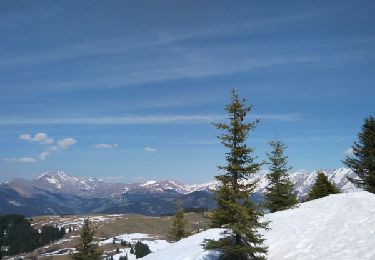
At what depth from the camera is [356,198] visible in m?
38.5

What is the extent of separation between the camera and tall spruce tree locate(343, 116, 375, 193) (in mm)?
Result: 58531

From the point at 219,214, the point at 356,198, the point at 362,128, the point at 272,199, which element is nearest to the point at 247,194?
the point at 219,214

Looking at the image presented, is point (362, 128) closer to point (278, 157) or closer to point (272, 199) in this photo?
point (278, 157)

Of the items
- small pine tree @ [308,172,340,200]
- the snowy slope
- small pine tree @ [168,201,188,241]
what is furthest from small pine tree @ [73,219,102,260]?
small pine tree @ [308,172,340,200]

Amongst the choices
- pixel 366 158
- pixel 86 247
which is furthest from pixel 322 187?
pixel 86 247

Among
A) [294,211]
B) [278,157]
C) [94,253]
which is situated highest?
[278,157]

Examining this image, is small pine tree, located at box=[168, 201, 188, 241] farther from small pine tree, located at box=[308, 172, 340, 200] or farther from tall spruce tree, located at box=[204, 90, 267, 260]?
tall spruce tree, located at box=[204, 90, 267, 260]

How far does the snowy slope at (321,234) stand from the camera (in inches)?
1063

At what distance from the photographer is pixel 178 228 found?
84938 millimetres

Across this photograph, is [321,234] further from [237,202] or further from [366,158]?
[366,158]

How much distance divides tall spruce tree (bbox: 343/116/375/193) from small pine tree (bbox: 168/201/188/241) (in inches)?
1480

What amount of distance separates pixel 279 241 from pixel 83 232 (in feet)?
127

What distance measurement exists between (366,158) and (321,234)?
32.4m

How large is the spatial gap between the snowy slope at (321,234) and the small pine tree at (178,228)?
1639 inches
